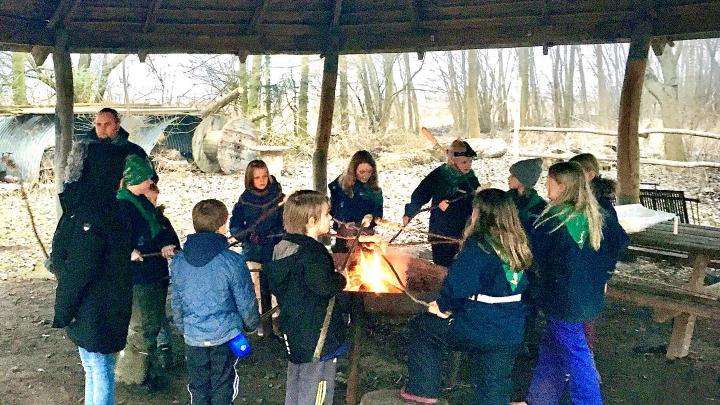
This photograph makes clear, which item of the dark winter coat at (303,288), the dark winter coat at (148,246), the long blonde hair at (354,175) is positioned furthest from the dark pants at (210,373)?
the long blonde hair at (354,175)

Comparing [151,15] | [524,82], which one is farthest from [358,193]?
[524,82]

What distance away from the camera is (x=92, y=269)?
3.23 m

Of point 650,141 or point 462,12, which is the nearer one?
point 462,12

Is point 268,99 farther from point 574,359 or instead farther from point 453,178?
point 574,359

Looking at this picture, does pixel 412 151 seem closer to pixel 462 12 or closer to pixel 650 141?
pixel 650 141

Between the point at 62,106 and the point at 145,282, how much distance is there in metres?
3.87

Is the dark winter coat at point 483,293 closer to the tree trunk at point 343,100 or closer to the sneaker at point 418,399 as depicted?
the sneaker at point 418,399

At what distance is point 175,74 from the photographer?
73.0ft

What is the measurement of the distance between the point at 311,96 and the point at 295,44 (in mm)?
12833

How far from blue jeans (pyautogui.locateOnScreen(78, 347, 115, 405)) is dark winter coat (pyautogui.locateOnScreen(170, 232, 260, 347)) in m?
0.55

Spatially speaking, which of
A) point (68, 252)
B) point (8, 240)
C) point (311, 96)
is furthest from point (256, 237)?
point (311, 96)

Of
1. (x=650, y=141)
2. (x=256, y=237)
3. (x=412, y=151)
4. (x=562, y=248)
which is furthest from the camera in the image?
(x=650, y=141)

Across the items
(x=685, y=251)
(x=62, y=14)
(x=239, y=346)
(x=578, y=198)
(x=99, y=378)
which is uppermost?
(x=62, y=14)

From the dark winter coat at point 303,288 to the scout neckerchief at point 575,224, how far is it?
1424mm
